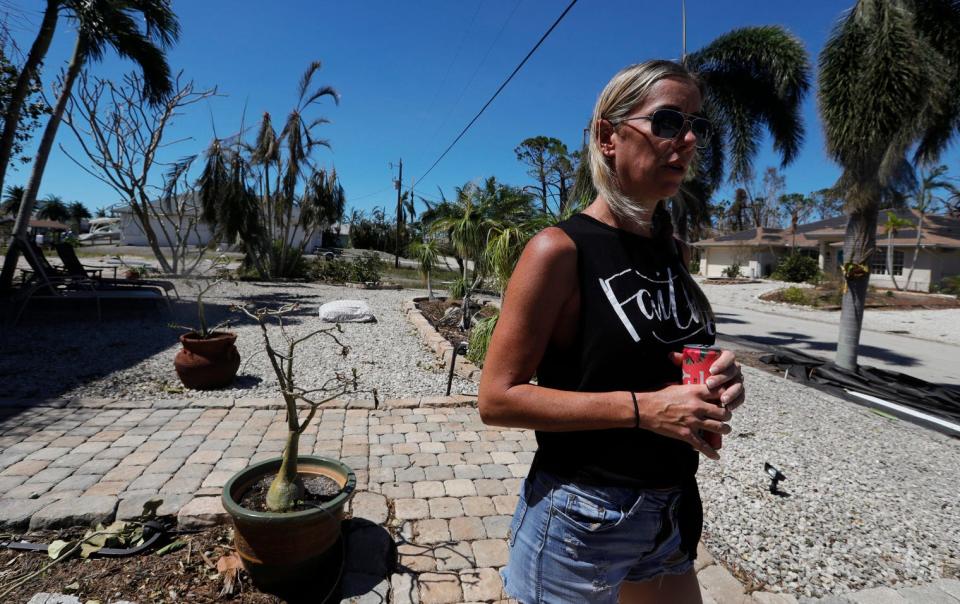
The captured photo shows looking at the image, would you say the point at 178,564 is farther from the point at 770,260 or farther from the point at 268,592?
the point at 770,260

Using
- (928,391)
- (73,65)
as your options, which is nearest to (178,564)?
(928,391)

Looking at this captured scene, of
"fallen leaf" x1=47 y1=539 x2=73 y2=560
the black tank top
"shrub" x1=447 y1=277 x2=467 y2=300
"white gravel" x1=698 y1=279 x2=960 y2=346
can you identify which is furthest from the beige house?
"fallen leaf" x1=47 y1=539 x2=73 y2=560

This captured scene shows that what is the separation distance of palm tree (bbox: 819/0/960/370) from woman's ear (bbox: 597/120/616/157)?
698cm

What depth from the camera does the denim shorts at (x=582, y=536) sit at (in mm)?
1036

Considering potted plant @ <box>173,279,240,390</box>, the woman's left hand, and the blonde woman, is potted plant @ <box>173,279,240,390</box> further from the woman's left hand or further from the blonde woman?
the woman's left hand

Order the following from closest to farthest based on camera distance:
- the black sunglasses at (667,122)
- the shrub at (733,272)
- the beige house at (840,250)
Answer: the black sunglasses at (667,122)
the beige house at (840,250)
the shrub at (733,272)

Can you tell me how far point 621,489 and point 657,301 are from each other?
0.42 m

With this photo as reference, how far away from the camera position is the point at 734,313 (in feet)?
52.1

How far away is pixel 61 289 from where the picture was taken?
8.40m

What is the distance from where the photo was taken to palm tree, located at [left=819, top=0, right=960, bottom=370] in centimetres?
594

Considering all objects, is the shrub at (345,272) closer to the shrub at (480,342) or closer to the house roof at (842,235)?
the shrub at (480,342)

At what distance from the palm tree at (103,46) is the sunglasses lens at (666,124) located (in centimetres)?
1072

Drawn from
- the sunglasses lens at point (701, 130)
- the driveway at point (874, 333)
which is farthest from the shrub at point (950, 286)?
the sunglasses lens at point (701, 130)

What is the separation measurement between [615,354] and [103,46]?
501 inches
